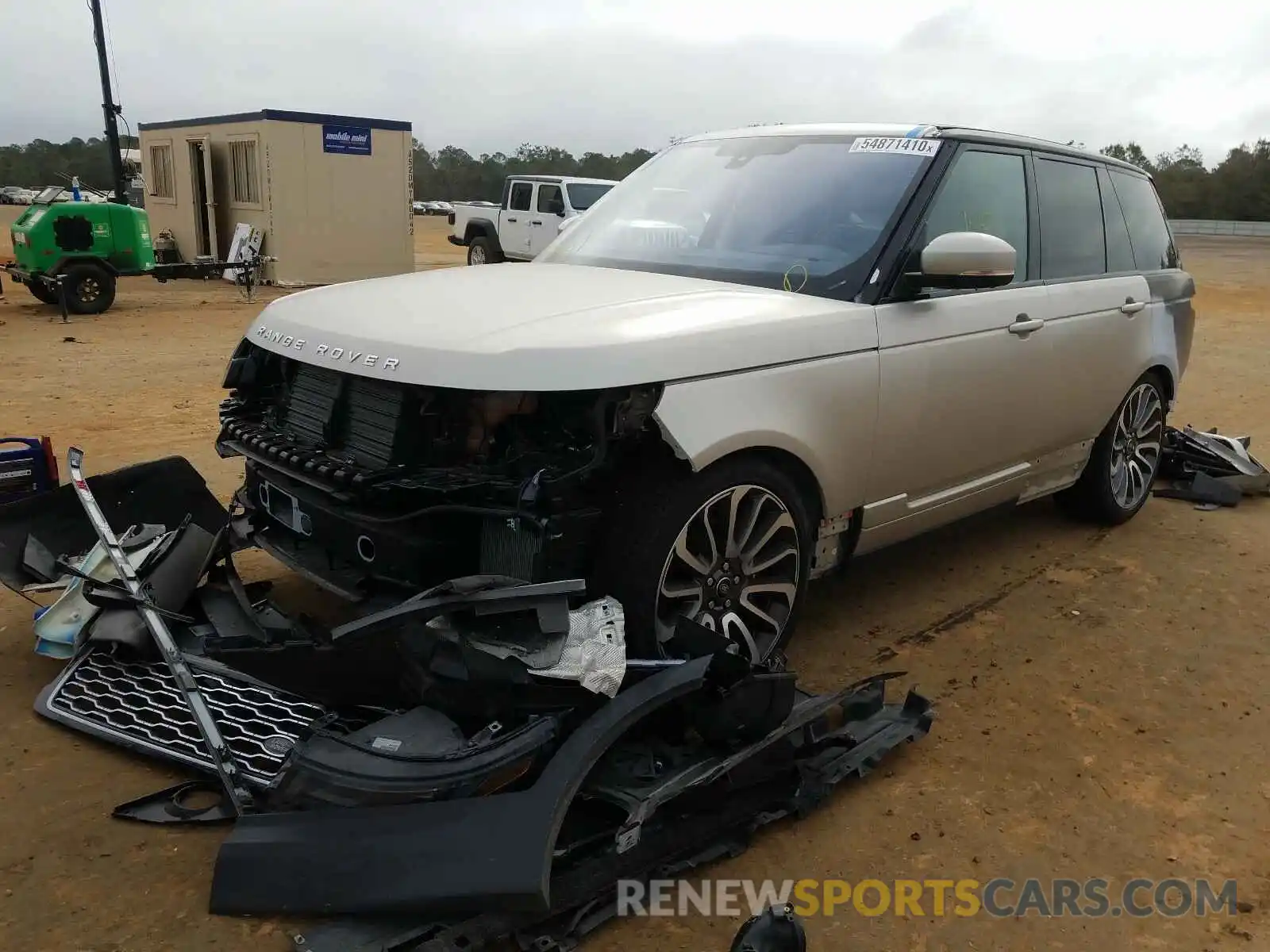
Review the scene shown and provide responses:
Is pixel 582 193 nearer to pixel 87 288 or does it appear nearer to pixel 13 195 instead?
pixel 87 288

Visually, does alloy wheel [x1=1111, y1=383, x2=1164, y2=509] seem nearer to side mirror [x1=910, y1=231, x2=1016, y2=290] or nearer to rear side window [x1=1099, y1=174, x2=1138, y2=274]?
rear side window [x1=1099, y1=174, x2=1138, y2=274]

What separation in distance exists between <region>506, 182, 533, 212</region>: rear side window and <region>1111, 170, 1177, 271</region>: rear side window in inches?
586

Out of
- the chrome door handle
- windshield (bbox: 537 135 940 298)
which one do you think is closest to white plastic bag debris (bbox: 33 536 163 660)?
windshield (bbox: 537 135 940 298)

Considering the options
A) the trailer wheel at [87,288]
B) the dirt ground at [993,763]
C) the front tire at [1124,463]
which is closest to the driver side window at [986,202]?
the front tire at [1124,463]

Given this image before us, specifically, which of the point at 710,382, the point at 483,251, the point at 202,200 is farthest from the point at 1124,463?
the point at 202,200

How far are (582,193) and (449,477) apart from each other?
16.8 m

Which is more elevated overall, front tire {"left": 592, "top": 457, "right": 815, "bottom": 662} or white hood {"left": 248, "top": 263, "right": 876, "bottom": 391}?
white hood {"left": 248, "top": 263, "right": 876, "bottom": 391}

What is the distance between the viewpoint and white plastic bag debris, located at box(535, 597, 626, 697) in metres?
2.67

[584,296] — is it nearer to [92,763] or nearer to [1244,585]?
[92,763]

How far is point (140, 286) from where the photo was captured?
17.7m

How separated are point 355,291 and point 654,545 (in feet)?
4.97

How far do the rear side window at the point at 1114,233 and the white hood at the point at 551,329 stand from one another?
86.5 inches

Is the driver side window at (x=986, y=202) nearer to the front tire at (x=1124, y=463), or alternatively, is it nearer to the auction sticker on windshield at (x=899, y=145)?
the auction sticker on windshield at (x=899, y=145)

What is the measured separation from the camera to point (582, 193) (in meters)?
18.8
